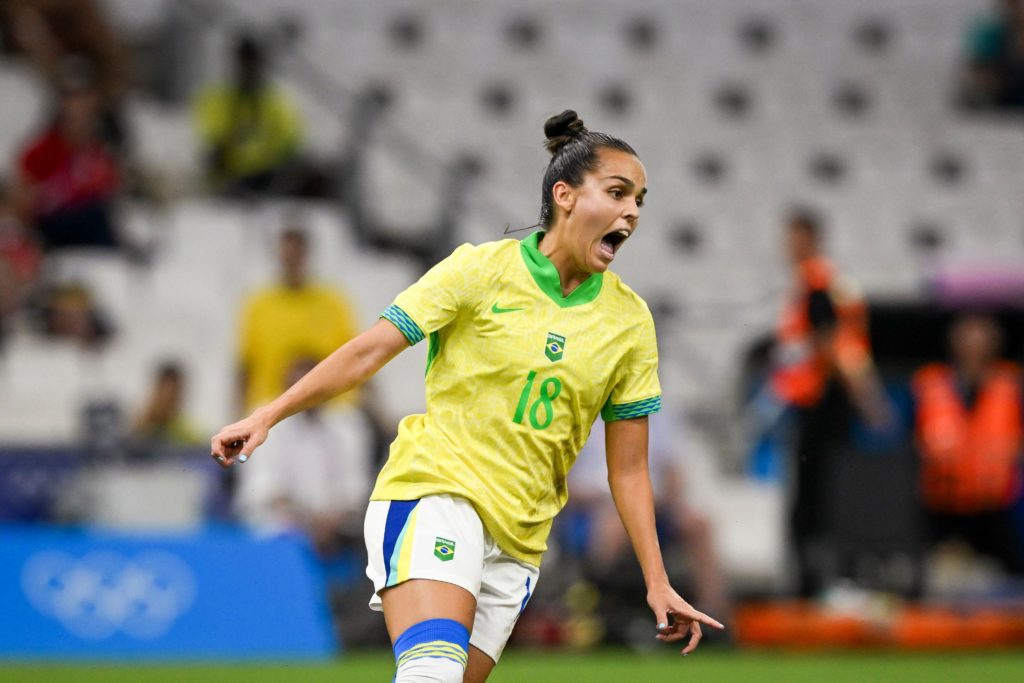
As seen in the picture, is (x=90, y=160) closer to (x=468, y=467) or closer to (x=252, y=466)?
(x=252, y=466)

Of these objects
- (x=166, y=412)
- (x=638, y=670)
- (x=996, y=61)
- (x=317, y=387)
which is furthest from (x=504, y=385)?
(x=996, y=61)

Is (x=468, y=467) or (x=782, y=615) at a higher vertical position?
(x=782, y=615)

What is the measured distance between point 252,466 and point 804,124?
7.22m

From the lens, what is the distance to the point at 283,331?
10961 mm

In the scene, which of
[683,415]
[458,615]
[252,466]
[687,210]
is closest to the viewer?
[458,615]

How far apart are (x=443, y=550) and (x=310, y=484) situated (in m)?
5.88

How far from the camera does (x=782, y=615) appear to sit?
10.7m

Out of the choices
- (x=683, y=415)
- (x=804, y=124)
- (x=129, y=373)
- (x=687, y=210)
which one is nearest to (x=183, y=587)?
(x=129, y=373)

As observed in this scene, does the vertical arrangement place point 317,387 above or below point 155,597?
below

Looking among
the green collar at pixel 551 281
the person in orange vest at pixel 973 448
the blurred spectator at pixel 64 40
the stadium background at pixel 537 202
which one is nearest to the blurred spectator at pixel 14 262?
the stadium background at pixel 537 202

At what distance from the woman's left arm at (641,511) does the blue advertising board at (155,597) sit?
5.09 metres

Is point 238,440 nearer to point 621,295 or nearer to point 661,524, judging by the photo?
point 621,295

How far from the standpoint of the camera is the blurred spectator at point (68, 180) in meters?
12.2

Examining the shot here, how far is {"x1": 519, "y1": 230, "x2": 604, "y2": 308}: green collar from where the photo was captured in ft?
15.5
